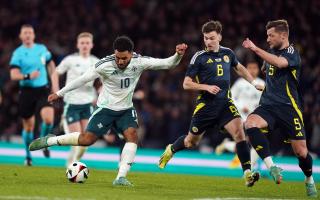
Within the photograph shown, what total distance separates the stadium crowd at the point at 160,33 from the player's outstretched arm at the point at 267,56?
9.74 metres

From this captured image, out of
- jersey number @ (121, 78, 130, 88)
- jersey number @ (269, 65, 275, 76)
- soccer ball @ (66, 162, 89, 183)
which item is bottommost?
soccer ball @ (66, 162, 89, 183)

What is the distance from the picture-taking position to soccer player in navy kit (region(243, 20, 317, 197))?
962 cm

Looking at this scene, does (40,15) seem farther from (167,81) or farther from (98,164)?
(98,164)

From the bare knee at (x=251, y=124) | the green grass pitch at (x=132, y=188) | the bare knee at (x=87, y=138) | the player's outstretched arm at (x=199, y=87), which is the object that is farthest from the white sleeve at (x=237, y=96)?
the bare knee at (x=251, y=124)

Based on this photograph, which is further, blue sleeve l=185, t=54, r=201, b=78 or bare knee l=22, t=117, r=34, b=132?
bare knee l=22, t=117, r=34, b=132

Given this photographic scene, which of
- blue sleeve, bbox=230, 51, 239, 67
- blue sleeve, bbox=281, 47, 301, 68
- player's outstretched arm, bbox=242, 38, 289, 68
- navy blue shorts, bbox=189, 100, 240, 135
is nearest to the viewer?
player's outstretched arm, bbox=242, 38, 289, 68

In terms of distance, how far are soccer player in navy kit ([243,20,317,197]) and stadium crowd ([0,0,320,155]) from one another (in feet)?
30.7

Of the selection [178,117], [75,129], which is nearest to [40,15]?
[178,117]

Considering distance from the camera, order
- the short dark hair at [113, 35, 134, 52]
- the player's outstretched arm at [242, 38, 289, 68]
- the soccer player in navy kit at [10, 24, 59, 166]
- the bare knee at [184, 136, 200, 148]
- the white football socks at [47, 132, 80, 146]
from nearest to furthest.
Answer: the player's outstretched arm at [242, 38, 289, 68]
the short dark hair at [113, 35, 134, 52]
the white football socks at [47, 132, 80, 146]
the bare knee at [184, 136, 200, 148]
the soccer player in navy kit at [10, 24, 59, 166]

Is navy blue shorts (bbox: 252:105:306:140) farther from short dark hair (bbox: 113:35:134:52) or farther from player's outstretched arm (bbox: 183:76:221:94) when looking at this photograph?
short dark hair (bbox: 113:35:134:52)

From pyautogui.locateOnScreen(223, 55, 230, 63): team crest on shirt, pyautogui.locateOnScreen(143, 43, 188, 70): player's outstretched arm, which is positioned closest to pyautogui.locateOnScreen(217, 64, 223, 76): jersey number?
pyautogui.locateOnScreen(223, 55, 230, 63): team crest on shirt

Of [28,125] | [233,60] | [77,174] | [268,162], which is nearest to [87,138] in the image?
[77,174]

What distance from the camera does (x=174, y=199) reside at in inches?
340

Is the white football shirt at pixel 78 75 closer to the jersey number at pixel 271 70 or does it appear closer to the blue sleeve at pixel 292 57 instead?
the jersey number at pixel 271 70
